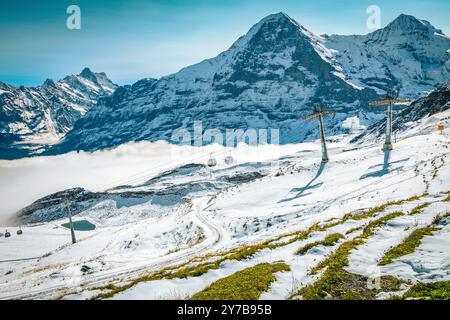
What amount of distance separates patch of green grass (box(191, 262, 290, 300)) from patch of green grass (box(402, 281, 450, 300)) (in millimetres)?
5081

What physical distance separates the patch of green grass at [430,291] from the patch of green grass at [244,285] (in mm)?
5081

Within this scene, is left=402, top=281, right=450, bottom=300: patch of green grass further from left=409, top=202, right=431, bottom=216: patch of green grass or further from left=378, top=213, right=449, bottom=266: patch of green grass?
left=409, top=202, right=431, bottom=216: patch of green grass

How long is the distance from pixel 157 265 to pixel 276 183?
3968 cm

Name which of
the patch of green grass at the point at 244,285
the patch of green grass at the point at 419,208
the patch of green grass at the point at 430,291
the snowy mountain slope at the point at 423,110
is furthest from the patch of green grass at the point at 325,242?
the snowy mountain slope at the point at 423,110

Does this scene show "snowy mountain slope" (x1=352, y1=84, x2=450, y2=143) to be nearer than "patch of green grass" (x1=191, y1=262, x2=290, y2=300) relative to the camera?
No

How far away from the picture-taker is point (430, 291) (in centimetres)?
1170

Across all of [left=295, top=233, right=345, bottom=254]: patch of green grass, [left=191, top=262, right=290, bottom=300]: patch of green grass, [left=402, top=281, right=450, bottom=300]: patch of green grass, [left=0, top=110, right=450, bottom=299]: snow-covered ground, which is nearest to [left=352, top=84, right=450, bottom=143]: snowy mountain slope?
[left=0, top=110, right=450, bottom=299]: snow-covered ground

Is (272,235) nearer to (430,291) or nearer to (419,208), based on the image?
(419,208)

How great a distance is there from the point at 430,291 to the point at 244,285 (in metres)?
6.56

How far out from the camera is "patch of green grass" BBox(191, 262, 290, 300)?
1341cm

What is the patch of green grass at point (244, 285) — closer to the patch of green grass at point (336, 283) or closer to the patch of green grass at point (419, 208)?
the patch of green grass at point (336, 283)

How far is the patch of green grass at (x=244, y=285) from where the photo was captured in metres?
13.4
